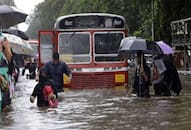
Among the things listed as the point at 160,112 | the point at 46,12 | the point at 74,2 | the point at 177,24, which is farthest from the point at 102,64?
the point at 46,12

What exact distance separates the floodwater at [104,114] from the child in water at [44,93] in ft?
0.87

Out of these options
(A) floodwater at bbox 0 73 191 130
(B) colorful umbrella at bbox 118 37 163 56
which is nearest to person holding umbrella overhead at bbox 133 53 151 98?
(B) colorful umbrella at bbox 118 37 163 56

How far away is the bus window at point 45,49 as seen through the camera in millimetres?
20250

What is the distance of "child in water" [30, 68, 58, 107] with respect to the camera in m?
13.9

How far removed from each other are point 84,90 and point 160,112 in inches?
298

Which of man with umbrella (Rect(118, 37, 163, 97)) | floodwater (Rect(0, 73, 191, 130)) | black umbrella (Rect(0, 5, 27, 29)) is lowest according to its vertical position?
floodwater (Rect(0, 73, 191, 130))

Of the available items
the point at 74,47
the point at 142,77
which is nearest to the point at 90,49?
the point at 74,47

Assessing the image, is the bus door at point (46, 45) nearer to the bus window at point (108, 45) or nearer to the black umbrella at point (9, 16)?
the black umbrella at point (9, 16)

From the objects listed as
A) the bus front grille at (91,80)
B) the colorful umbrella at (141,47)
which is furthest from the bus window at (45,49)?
the colorful umbrella at (141,47)

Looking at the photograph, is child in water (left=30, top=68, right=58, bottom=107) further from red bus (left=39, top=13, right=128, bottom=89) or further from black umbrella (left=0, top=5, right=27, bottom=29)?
red bus (left=39, top=13, right=128, bottom=89)

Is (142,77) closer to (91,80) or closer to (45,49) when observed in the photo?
(91,80)

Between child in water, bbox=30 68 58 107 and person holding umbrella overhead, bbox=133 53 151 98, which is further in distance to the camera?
person holding umbrella overhead, bbox=133 53 151 98

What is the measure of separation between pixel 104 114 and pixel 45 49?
8.94 metres

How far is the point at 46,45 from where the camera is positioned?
2112cm
